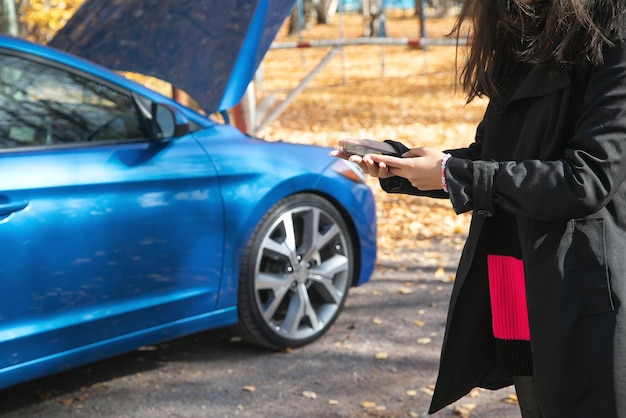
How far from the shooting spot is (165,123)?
14.4 ft

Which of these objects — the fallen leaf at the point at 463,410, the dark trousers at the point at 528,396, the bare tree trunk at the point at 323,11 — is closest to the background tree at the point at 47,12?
the fallen leaf at the point at 463,410

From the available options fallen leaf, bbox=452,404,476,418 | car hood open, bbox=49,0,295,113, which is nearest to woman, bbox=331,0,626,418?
fallen leaf, bbox=452,404,476,418

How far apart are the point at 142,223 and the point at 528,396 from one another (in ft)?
7.35

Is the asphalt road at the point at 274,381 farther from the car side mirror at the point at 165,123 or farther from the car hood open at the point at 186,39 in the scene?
the car hood open at the point at 186,39

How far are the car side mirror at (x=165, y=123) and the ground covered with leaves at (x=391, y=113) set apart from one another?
1494 millimetres

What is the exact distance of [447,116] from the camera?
47.5 feet

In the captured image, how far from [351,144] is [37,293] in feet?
6.36

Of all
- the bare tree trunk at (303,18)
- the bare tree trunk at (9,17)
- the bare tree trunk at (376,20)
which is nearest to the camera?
the bare tree trunk at (9,17)

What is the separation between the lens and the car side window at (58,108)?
13.7ft

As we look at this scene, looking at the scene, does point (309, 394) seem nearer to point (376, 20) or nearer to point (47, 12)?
point (47, 12)

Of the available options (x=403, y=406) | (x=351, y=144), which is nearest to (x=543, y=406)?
(x=351, y=144)

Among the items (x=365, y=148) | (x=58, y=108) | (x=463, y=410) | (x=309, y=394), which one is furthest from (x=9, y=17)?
(x=365, y=148)

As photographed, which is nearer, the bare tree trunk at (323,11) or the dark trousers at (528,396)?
the dark trousers at (528,396)

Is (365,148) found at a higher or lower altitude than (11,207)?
higher
